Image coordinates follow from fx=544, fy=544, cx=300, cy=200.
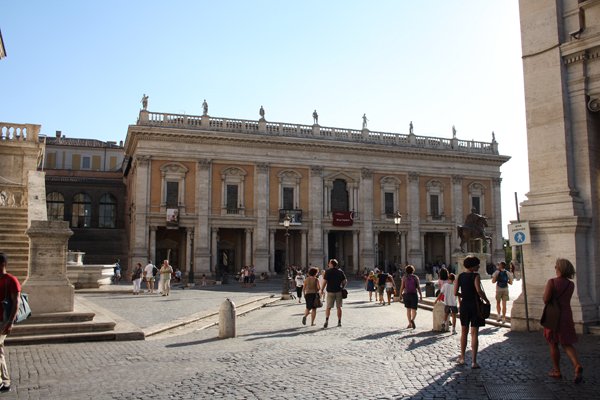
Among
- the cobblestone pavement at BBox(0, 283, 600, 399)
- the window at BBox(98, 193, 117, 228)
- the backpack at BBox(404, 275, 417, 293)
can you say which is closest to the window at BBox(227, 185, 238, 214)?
the window at BBox(98, 193, 117, 228)

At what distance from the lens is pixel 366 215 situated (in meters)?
44.6

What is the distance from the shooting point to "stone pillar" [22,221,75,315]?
A: 10.2 meters

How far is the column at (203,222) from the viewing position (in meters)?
39.0

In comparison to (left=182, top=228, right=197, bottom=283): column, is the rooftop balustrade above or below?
above

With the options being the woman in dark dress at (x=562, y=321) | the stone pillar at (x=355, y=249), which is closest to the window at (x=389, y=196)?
the stone pillar at (x=355, y=249)

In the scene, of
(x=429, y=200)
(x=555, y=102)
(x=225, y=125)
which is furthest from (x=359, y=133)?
(x=555, y=102)

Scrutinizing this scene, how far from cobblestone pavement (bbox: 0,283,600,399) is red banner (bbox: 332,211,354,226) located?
1273 inches

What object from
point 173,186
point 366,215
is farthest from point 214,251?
point 366,215

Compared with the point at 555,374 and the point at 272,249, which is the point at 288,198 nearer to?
the point at 272,249

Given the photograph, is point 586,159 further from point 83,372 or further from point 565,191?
point 83,372

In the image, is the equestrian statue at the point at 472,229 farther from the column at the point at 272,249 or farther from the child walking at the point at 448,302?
the child walking at the point at 448,302

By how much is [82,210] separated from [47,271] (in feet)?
134

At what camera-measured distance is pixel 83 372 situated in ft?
23.5

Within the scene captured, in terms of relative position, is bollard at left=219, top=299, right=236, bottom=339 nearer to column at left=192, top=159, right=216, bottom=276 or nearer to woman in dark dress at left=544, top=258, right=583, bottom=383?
woman in dark dress at left=544, top=258, right=583, bottom=383
